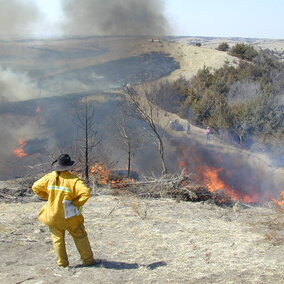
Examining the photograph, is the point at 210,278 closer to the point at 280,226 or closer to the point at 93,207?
the point at 280,226

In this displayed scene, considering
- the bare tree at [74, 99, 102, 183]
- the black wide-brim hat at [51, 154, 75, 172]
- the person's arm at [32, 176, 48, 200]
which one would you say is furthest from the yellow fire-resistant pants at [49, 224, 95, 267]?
the bare tree at [74, 99, 102, 183]

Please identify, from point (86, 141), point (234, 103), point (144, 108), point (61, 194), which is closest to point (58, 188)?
point (61, 194)

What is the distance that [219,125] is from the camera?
977 inches

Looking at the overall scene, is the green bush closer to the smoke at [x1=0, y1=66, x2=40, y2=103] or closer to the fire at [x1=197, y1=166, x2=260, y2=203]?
the smoke at [x1=0, y1=66, x2=40, y2=103]

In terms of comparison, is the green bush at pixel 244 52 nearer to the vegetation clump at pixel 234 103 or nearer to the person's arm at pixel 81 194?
the vegetation clump at pixel 234 103

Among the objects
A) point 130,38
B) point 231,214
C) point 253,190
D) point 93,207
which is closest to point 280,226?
point 231,214

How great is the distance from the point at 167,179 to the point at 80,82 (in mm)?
24705

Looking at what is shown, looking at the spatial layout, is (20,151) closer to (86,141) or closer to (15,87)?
(86,141)

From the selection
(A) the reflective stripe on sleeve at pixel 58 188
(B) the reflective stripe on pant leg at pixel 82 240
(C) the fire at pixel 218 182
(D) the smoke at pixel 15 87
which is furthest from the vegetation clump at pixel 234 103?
(A) the reflective stripe on sleeve at pixel 58 188

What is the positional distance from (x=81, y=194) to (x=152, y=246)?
182 cm

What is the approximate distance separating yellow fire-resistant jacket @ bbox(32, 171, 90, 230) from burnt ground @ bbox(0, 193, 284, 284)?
607 mm

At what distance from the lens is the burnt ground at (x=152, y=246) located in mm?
4484

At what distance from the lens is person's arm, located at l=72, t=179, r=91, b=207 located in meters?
4.32

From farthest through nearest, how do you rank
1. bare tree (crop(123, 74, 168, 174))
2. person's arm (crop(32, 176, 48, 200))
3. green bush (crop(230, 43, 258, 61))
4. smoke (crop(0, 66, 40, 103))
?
1. green bush (crop(230, 43, 258, 61))
2. smoke (crop(0, 66, 40, 103))
3. bare tree (crop(123, 74, 168, 174))
4. person's arm (crop(32, 176, 48, 200))
